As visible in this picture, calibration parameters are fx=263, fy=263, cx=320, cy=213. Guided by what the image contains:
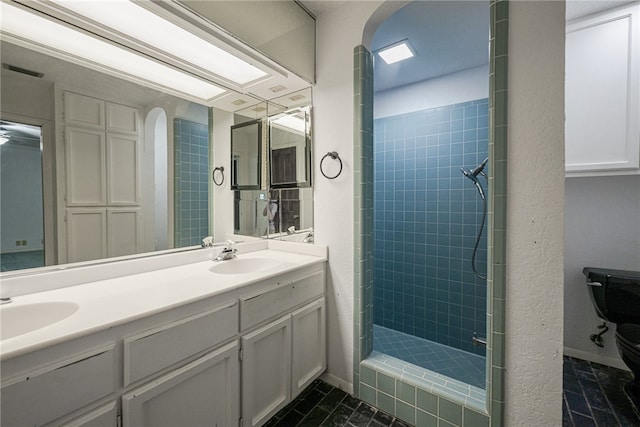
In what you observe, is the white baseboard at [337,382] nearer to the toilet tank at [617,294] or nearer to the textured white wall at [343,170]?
the textured white wall at [343,170]

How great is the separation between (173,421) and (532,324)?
149 centimetres

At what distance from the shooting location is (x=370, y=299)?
1.68 m

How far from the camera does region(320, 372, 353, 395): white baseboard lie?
1649 millimetres

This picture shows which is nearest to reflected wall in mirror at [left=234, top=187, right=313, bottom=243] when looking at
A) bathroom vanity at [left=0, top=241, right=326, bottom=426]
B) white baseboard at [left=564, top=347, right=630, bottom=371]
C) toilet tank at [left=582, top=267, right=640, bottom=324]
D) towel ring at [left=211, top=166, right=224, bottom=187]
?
towel ring at [left=211, top=166, right=224, bottom=187]

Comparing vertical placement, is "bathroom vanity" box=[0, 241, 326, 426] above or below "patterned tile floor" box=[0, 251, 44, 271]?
below

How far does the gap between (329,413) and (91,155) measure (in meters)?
1.82

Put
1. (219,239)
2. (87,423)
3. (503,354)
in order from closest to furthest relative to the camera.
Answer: (87,423)
(503,354)
(219,239)

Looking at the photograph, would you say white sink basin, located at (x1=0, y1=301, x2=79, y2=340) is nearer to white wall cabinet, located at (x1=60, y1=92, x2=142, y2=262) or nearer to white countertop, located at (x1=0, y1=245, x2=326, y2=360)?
white countertop, located at (x1=0, y1=245, x2=326, y2=360)

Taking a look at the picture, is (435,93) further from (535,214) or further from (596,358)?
(596,358)

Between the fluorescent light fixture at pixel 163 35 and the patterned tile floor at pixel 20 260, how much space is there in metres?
1.01

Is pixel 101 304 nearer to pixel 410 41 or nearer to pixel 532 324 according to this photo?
pixel 532 324

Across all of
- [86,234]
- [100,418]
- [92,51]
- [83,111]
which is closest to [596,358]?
[100,418]

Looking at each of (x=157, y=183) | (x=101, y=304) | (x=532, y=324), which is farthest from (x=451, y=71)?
(x=101, y=304)

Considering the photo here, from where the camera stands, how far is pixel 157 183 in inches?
57.9
